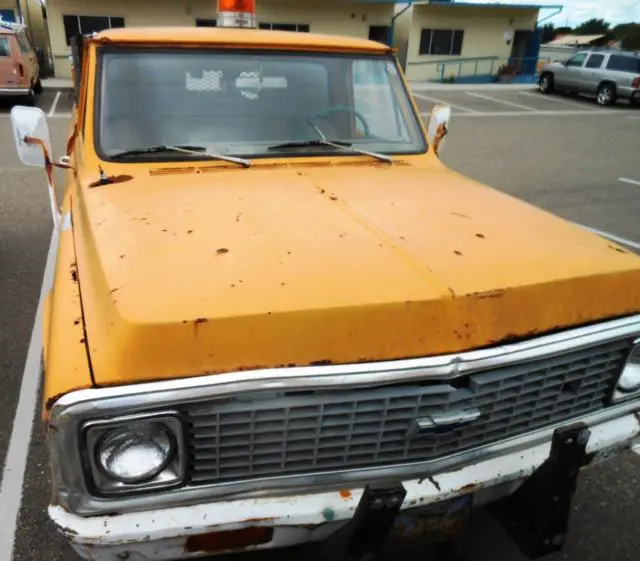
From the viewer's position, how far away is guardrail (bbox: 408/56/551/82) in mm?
27156

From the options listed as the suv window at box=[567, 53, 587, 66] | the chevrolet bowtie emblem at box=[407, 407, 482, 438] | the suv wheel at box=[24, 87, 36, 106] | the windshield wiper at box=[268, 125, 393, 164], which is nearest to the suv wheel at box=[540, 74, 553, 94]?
the suv window at box=[567, 53, 587, 66]

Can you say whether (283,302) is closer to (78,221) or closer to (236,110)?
(78,221)

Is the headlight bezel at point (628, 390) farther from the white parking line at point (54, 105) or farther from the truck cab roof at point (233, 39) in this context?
the white parking line at point (54, 105)

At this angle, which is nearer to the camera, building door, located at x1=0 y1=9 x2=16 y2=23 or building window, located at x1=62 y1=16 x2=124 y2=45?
building window, located at x1=62 y1=16 x2=124 y2=45

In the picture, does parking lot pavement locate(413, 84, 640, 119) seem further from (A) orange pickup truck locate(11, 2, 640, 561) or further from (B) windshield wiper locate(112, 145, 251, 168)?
(A) orange pickup truck locate(11, 2, 640, 561)

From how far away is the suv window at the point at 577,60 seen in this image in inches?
826

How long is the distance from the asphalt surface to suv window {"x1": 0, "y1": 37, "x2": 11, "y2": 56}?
1.43 meters

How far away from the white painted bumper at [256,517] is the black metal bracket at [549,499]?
9cm

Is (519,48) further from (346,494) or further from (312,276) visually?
(346,494)

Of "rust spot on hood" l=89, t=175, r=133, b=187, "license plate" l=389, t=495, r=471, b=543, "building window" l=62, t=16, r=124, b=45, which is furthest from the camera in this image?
"building window" l=62, t=16, r=124, b=45

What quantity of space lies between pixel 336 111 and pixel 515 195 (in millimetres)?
5457

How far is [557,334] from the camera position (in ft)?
6.24

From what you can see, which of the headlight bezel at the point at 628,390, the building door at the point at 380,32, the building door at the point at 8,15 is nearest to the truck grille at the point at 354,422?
the headlight bezel at the point at 628,390

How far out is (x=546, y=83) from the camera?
873 inches
